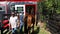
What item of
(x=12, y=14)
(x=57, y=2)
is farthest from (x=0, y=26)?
(x=57, y=2)

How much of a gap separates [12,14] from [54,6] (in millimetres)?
7115

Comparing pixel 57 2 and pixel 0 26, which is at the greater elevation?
pixel 57 2

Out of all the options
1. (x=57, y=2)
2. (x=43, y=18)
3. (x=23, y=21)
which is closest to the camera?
(x=23, y=21)

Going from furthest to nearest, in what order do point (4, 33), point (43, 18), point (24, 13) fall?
point (43, 18)
point (4, 33)
point (24, 13)

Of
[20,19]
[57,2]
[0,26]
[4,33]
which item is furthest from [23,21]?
[57,2]

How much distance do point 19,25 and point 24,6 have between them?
1890 mm

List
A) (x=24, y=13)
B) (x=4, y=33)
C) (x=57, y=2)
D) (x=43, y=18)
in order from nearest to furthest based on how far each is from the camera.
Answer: (x=24, y=13) < (x=4, y=33) < (x=57, y=2) < (x=43, y=18)

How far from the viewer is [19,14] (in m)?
11.1

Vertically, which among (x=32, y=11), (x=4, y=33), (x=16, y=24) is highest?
(x=32, y=11)

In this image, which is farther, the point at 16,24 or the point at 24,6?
the point at 24,6

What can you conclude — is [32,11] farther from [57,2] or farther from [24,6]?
[57,2]

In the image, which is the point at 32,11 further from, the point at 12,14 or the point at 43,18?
the point at 43,18

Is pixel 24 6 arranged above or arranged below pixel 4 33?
above

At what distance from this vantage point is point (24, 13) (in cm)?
1177
